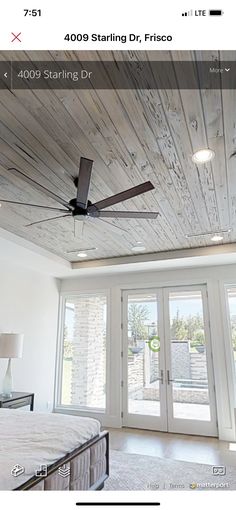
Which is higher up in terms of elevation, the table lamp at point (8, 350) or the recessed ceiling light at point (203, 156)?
the recessed ceiling light at point (203, 156)

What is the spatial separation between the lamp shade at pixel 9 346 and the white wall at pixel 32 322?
1.26 ft

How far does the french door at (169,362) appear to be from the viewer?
4.29m

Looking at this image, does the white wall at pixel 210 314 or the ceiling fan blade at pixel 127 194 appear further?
the white wall at pixel 210 314

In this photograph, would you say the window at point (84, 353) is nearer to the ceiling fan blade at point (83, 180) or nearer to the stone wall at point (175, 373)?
the stone wall at point (175, 373)

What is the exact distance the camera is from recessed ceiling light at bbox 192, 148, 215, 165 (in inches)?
77.2

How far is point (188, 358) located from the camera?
4449mm

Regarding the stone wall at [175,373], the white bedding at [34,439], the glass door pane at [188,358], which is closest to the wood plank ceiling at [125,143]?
the white bedding at [34,439]

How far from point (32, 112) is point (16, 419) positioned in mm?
2316

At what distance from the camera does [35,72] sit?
4.11ft

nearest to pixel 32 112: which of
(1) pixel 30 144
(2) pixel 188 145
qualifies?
(1) pixel 30 144

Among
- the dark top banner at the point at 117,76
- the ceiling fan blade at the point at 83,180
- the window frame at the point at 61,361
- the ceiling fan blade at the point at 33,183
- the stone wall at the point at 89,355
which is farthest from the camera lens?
the stone wall at the point at 89,355

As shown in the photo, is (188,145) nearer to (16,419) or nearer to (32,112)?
(32,112)

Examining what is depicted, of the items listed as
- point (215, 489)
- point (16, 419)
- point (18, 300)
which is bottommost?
point (16, 419)
